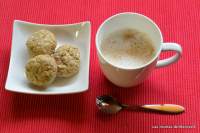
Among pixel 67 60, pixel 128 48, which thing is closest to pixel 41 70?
pixel 67 60

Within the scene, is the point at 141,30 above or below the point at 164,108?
above

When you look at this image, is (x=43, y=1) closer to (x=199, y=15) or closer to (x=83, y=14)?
(x=83, y=14)

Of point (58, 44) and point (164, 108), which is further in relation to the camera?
point (58, 44)

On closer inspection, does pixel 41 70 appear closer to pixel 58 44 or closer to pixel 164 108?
pixel 58 44
